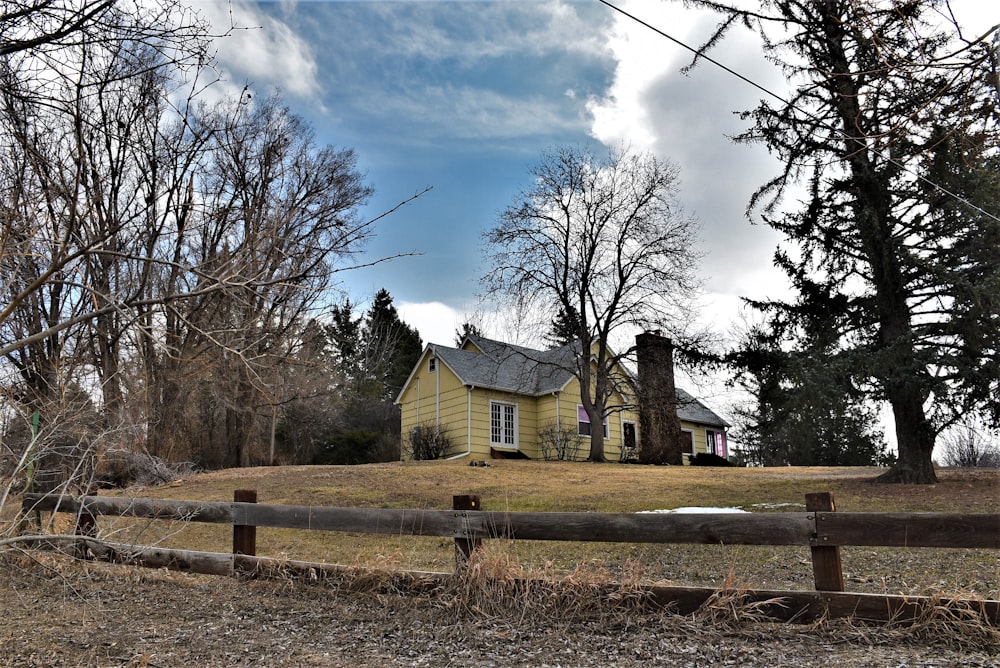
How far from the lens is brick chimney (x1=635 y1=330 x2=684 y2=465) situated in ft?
80.7

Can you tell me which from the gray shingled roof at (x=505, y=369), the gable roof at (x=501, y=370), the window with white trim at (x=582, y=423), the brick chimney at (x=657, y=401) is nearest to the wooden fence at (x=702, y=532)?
the brick chimney at (x=657, y=401)

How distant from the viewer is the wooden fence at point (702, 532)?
4.33m

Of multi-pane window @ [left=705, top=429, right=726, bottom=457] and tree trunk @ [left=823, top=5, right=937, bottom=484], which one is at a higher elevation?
tree trunk @ [left=823, top=5, right=937, bottom=484]

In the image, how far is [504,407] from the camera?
26672 mm

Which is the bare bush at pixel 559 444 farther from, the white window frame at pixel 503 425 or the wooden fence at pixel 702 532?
the wooden fence at pixel 702 532

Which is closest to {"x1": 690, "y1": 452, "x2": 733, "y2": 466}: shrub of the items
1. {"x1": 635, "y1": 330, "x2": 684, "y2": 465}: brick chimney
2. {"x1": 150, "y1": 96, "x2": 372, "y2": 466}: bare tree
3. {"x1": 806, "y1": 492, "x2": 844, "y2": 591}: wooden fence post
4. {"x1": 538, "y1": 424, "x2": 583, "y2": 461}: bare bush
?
{"x1": 635, "y1": 330, "x2": 684, "y2": 465}: brick chimney

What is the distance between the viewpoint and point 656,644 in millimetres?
4395

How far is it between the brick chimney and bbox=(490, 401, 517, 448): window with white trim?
493cm

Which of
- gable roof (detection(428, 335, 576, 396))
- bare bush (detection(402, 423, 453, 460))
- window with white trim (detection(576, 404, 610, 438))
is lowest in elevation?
bare bush (detection(402, 423, 453, 460))

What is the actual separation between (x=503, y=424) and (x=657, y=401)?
232 inches

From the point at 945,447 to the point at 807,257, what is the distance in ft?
60.7

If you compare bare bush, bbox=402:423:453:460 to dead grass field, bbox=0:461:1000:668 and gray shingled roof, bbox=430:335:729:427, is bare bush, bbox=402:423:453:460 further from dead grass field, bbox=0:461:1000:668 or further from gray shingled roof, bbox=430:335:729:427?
dead grass field, bbox=0:461:1000:668

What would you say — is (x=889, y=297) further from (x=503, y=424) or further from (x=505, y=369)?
(x=505, y=369)

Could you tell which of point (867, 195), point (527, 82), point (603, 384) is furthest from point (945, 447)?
point (527, 82)
